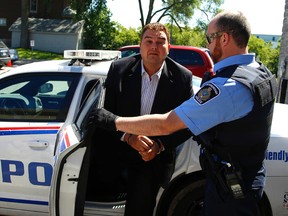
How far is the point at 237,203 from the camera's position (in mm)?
1843

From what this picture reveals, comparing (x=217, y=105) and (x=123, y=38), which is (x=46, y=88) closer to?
(x=217, y=105)

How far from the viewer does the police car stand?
8.04 feet

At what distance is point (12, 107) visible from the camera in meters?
3.40

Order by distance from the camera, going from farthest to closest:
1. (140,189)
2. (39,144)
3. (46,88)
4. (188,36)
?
(188,36) < (46,88) < (39,144) < (140,189)

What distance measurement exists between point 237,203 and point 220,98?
542mm

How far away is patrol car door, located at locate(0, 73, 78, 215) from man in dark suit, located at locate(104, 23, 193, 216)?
0.77 metres

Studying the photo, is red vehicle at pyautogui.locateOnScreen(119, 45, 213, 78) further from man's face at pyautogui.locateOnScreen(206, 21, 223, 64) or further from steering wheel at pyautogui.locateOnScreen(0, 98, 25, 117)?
man's face at pyautogui.locateOnScreen(206, 21, 223, 64)

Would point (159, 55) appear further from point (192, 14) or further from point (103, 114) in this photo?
point (192, 14)

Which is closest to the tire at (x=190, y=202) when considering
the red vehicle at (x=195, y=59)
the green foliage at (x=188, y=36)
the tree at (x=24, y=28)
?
the red vehicle at (x=195, y=59)

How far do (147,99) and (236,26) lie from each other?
1.00 meters

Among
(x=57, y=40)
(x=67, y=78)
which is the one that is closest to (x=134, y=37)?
(x=57, y=40)

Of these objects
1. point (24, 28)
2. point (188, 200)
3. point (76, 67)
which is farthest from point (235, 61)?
point (24, 28)

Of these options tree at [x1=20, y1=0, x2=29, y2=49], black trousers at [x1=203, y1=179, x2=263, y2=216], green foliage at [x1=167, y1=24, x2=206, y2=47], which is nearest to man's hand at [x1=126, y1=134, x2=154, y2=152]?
black trousers at [x1=203, y1=179, x2=263, y2=216]

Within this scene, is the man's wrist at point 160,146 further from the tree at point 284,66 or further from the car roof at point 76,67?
the tree at point 284,66
